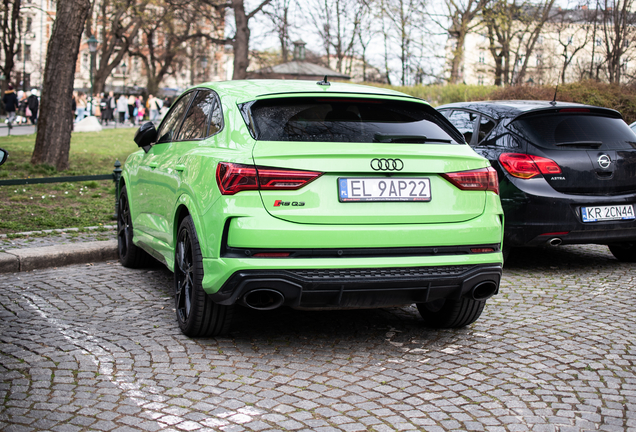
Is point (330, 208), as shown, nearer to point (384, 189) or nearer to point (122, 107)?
point (384, 189)

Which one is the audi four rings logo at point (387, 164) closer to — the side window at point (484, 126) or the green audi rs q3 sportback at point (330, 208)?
the green audi rs q3 sportback at point (330, 208)

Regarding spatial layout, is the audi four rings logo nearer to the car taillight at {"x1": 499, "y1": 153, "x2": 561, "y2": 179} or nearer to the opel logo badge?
the car taillight at {"x1": 499, "y1": 153, "x2": 561, "y2": 179}

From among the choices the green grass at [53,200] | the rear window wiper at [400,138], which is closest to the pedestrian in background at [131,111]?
the green grass at [53,200]

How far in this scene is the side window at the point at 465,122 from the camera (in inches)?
307

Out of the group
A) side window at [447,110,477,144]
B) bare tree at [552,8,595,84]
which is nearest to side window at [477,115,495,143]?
side window at [447,110,477,144]

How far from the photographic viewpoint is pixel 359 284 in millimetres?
4070

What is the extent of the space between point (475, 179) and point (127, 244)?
153 inches

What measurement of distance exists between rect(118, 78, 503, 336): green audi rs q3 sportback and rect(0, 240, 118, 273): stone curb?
9.17ft

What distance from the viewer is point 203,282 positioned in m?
4.26

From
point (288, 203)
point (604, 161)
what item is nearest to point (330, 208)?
point (288, 203)

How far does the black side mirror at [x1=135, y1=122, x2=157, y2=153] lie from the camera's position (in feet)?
20.1

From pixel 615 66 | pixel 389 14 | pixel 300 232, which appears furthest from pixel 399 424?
pixel 389 14

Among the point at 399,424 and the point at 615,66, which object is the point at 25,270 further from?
the point at 615,66

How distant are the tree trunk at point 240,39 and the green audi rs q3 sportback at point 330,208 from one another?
2009 centimetres
